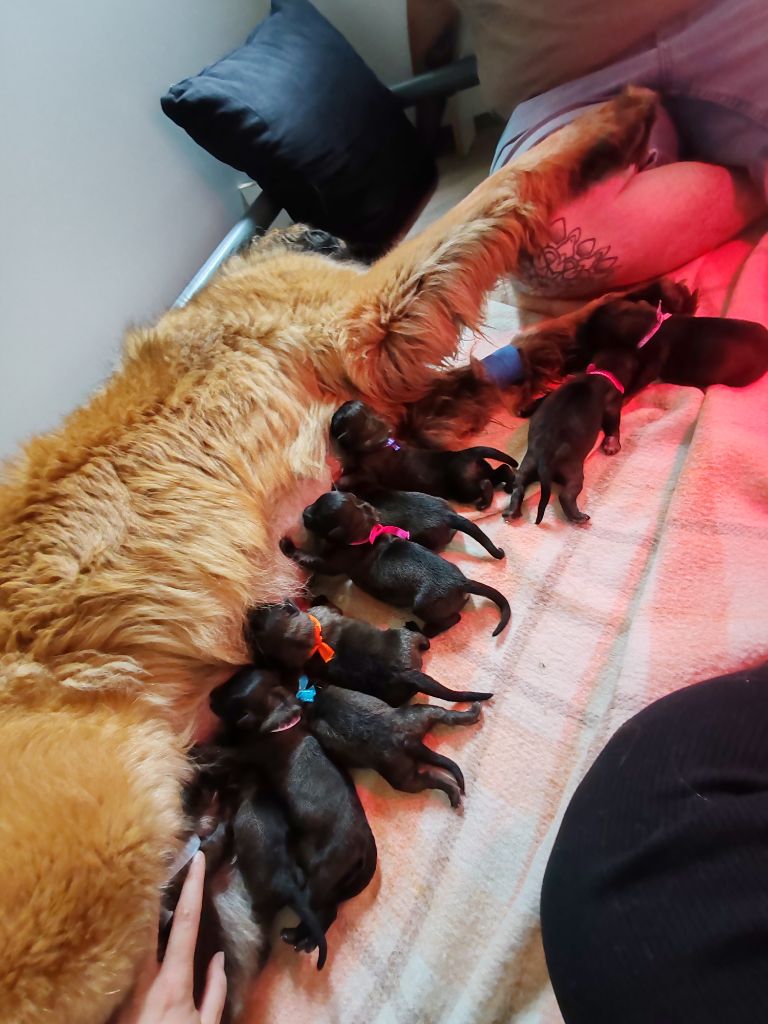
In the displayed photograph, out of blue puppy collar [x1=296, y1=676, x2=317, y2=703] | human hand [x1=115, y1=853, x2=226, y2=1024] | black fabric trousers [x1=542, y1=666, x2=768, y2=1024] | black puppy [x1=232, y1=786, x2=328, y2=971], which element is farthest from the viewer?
blue puppy collar [x1=296, y1=676, x2=317, y2=703]

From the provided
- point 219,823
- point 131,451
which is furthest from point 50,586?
point 219,823

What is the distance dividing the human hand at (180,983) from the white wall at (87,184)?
121cm

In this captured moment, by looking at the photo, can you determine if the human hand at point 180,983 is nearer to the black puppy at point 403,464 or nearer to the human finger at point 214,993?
the human finger at point 214,993

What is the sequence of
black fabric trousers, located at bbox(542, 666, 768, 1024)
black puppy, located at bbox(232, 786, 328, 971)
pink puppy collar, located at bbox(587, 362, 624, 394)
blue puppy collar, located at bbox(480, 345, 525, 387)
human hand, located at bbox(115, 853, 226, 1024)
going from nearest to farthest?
black fabric trousers, located at bbox(542, 666, 768, 1024)
human hand, located at bbox(115, 853, 226, 1024)
black puppy, located at bbox(232, 786, 328, 971)
pink puppy collar, located at bbox(587, 362, 624, 394)
blue puppy collar, located at bbox(480, 345, 525, 387)

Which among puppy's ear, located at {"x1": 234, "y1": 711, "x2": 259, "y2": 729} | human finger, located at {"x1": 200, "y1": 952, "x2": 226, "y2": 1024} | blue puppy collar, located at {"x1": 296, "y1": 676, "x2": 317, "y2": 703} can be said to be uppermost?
puppy's ear, located at {"x1": 234, "y1": 711, "x2": 259, "y2": 729}

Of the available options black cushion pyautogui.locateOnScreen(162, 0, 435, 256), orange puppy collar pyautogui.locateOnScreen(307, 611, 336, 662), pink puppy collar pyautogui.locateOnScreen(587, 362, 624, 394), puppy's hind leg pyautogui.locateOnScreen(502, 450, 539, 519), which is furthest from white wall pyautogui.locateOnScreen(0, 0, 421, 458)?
pink puppy collar pyautogui.locateOnScreen(587, 362, 624, 394)

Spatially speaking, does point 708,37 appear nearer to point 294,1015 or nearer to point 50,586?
point 50,586

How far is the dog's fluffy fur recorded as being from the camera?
0.91 meters

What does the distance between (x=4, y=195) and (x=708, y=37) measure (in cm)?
174

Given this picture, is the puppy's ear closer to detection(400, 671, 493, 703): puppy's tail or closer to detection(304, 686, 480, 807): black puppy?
detection(304, 686, 480, 807): black puppy

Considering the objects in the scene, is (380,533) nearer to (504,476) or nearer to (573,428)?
(504,476)

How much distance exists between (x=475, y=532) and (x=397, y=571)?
171 mm

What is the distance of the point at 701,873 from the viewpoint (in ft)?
2.46

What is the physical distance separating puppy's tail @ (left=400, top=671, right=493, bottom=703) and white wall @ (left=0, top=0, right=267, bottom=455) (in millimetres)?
1159
